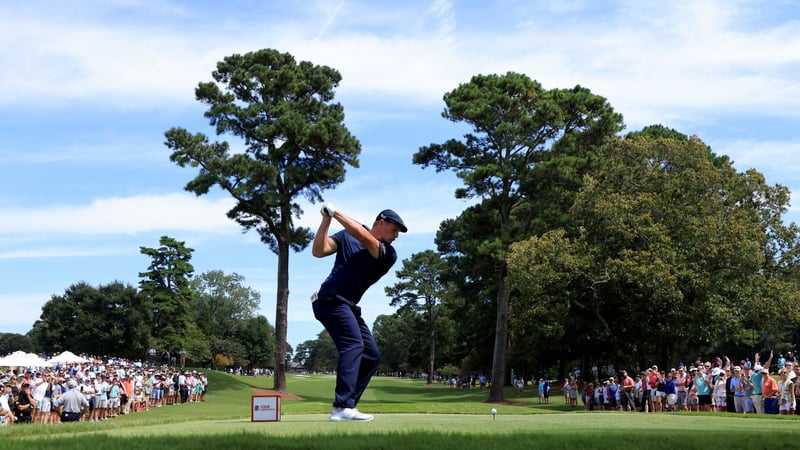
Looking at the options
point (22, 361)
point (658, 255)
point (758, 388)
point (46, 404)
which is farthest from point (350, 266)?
point (22, 361)

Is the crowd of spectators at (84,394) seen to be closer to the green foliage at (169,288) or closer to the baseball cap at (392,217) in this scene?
the baseball cap at (392,217)

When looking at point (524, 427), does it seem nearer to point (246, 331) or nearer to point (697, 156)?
point (697, 156)

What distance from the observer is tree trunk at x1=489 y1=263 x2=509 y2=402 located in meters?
49.9

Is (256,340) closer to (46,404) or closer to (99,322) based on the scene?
(99,322)

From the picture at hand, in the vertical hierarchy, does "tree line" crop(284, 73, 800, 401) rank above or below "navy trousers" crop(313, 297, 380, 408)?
above

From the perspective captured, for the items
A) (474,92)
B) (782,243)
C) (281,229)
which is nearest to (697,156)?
(782,243)

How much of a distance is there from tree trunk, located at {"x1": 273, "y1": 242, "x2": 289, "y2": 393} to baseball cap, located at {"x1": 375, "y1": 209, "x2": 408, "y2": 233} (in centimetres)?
4448

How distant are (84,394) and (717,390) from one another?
24701 millimetres

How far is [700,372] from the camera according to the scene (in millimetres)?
29984

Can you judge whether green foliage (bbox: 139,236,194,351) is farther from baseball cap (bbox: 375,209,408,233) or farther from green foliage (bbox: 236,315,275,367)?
baseball cap (bbox: 375,209,408,233)

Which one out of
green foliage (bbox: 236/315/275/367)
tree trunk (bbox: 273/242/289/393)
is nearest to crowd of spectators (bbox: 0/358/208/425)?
tree trunk (bbox: 273/242/289/393)

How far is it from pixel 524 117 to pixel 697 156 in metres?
10.7

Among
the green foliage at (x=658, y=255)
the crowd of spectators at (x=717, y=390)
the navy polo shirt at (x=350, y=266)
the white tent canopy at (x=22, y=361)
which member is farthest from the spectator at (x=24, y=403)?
the green foliage at (x=658, y=255)

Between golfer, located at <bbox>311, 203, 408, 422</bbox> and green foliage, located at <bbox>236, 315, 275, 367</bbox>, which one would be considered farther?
green foliage, located at <bbox>236, 315, 275, 367</bbox>
